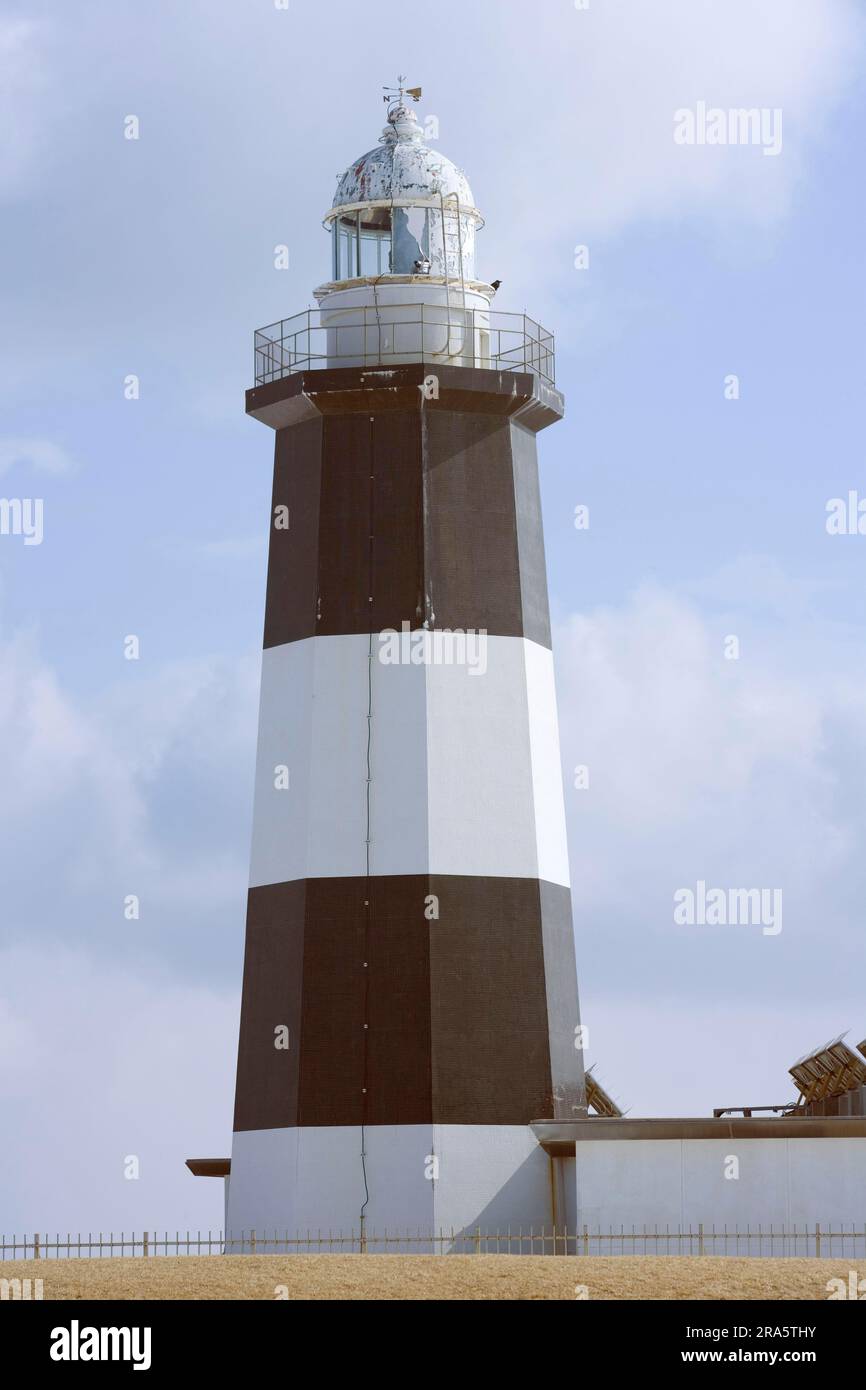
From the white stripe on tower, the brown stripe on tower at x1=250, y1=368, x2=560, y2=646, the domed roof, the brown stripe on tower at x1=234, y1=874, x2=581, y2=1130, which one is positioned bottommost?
the brown stripe on tower at x1=234, y1=874, x2=581, y2=1130

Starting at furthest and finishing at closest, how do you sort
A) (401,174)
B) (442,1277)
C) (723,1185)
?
(401,174) → (723,1185) → (442,1277)

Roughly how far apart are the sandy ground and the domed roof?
1885cm

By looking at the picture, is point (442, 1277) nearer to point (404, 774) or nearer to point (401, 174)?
point (404, 774)

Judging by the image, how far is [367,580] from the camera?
43.8 m

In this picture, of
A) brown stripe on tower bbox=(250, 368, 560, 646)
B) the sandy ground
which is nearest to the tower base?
the sandy ground

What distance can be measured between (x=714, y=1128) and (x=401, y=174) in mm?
17145

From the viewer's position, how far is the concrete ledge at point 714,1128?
41.0 metres

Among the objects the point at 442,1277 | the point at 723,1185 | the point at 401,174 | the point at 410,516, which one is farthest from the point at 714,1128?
the point at 401,174

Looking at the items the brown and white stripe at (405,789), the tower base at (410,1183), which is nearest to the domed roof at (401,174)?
the brown and white stripe at (405,789)

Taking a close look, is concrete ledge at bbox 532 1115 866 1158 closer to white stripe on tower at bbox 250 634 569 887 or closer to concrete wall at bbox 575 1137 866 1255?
concrete wall at bbox 575 1137 866 1255

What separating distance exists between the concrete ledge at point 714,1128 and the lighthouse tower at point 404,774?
102 cm

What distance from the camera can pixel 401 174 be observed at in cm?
4594

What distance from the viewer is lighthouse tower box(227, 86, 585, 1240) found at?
42031 millimetres

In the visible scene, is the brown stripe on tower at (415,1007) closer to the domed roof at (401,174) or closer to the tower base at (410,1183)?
the tower base at (410,1183)
